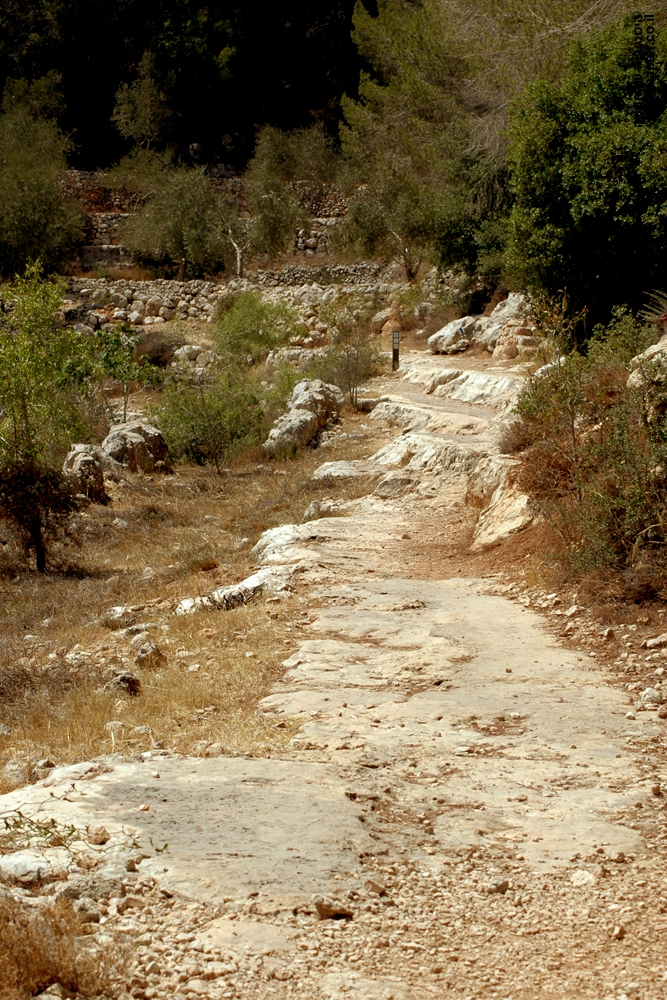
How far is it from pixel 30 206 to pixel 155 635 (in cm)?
3121

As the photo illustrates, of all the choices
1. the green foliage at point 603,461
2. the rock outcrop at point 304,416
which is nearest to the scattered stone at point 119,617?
the green foliage at point 603,461

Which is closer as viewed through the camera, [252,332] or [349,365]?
[349,365]

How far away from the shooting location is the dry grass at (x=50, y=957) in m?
2.75

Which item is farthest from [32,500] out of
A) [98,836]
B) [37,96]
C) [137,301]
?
[37,96]

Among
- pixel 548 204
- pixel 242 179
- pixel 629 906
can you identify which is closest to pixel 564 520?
pixel 629 906

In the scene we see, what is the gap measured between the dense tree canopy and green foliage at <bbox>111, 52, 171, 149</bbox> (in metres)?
0.53

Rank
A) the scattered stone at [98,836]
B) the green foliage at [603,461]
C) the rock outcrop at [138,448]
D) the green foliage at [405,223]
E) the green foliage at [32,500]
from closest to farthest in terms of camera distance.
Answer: the scattered stone at [98,836] → the green foliage at [603,461] → the green foliage at [32,500] → the rock outcrop at [138,448] → the green foliage at [405,223]

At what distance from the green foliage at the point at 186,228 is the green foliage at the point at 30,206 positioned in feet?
8.95

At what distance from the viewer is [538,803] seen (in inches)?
175

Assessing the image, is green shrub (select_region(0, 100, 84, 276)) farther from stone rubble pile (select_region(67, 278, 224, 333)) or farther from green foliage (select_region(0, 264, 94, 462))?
green foliage (select_region(0, 264, 94, 462))

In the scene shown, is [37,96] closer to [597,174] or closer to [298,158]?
[298,158]

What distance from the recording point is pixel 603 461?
825 centimetres

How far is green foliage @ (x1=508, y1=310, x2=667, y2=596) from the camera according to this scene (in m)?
7.20

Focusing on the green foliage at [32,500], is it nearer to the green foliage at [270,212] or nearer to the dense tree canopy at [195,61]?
the green foliage at [270,212]
